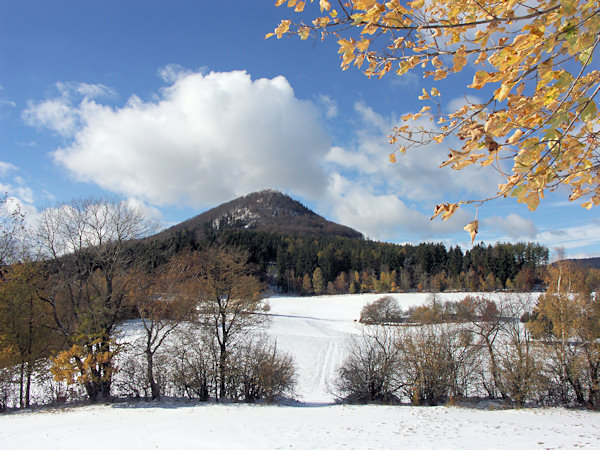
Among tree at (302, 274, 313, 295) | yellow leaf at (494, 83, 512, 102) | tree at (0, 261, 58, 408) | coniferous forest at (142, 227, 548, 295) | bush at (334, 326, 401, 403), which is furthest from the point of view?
tree at (302, 274, 313, 295)

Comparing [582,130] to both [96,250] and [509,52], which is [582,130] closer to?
[509,52]

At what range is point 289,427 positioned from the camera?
10.2 meters

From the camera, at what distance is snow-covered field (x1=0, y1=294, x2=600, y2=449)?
8.34 m

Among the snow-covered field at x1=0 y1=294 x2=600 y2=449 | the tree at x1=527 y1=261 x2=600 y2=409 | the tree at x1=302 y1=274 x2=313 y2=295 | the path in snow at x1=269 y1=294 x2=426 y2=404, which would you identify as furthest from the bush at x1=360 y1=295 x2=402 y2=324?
the tree at x1=302 y1=274 x2=313 y2=295

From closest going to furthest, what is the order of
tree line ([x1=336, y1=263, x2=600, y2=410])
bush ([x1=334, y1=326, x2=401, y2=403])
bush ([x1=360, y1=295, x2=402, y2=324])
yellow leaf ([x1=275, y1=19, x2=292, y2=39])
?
yellow leaf ([x1=275, y1=19, x2=292, y2=39]) → tree line ([x1=336, y1=263, x2=600, y2=410]) → bush ([x1=334, y1=326, x2=401, y2=403]) → bush ([x1=360, y1=295, x2=402, y2=324])

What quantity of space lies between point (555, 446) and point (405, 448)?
355 cm

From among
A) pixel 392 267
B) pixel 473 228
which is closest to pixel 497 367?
pixel 473 228

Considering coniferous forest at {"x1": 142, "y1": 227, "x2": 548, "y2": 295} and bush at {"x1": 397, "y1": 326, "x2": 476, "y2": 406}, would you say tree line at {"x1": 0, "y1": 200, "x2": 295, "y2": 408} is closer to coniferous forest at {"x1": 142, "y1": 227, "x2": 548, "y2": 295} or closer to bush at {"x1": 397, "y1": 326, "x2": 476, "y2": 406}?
bush at {"x1": 397, "y1": 326, "x2": 476, "y2": 406}

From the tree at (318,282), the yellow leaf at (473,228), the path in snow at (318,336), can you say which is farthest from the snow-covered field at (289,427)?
the tree at (318,282)

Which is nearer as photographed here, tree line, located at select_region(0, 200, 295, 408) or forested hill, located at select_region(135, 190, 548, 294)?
tree line, located at select_region(0, 200, 295, 408)

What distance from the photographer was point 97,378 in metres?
14.7

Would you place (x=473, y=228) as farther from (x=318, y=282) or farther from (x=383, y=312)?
(x=318, y=282)

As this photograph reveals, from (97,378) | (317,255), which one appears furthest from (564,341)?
(317,255)

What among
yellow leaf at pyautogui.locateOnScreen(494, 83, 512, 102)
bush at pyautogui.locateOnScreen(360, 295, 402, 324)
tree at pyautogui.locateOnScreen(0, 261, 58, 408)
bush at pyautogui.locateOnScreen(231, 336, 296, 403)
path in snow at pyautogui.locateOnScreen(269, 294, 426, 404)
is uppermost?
yellow leaf at pyautogui.locateOnScreen(494, 83, 512, 102)
